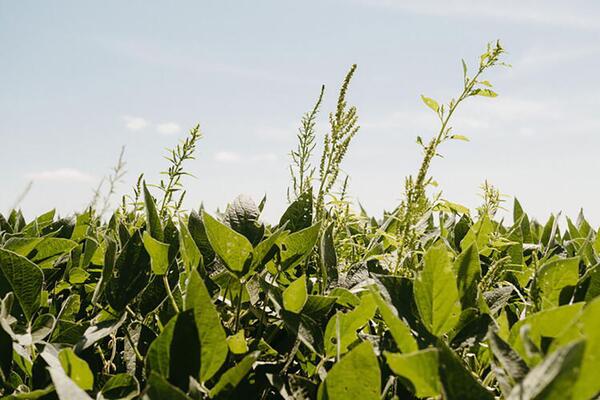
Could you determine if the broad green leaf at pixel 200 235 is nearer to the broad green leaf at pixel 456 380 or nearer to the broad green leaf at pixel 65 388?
the broad green leaf at pixel 65 388

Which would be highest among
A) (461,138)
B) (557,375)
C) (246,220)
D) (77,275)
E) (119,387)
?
(461,138)

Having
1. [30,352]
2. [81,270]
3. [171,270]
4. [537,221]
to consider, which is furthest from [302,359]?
[537,221]

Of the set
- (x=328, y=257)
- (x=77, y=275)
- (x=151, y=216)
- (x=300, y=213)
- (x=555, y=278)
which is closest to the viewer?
(x=555, y=278)

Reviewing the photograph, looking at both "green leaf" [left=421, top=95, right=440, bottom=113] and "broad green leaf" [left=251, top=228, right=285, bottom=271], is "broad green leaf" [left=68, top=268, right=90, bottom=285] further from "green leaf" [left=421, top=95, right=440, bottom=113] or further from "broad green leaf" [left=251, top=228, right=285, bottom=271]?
"green leaf" [left=421, top=95, right=440, bottom=113]

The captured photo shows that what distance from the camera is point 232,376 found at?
1.04 metres

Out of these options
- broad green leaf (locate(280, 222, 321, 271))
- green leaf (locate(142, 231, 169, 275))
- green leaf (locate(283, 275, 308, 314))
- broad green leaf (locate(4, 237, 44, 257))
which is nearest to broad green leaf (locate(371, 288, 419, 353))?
green leaf (locate(283, 275, 308, 314))

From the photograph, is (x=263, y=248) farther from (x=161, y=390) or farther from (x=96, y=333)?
(x=161, y=390)

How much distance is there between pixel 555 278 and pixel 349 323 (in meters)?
0.52

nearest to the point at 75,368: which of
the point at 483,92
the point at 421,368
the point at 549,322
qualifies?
the point at 421,368

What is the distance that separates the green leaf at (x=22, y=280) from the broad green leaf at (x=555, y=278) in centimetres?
123

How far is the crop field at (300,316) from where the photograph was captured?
3.04 feet

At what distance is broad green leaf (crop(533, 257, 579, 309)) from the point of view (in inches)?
52.3

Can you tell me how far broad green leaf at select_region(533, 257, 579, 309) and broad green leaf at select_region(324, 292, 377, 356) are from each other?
17.0 inches

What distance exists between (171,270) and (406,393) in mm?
704
